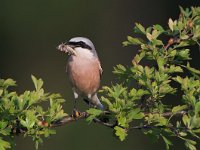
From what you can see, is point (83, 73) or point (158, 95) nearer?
point (158, 95)

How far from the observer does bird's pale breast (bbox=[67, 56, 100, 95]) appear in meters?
7.05

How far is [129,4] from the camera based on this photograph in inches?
690

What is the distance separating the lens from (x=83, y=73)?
23.2 ft

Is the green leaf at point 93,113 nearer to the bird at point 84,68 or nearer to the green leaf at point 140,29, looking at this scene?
the green leaf at point 140,29

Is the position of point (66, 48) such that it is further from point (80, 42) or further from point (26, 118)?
point (26, 118)

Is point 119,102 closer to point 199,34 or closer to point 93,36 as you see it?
point 199,34

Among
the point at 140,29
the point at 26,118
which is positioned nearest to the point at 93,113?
the point at 26,118

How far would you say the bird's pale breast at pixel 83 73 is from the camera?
705cm

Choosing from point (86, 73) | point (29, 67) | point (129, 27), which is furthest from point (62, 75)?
point (86, 73)

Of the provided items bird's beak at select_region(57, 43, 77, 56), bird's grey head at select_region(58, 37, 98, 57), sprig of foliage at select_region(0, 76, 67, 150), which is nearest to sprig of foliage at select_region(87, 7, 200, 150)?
sprig of foliage at select_region(0, 76, 67, 150)

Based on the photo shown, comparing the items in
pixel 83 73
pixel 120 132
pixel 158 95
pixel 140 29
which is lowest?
pixel 120 132

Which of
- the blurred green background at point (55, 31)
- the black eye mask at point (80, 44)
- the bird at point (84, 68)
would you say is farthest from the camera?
the blurred green background at point (55, 31)

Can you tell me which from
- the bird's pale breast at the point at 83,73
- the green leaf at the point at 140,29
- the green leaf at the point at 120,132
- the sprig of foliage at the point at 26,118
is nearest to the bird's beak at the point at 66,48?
the bird's pale breast at the point at 83,73

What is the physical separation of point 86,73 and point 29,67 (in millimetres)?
9153
